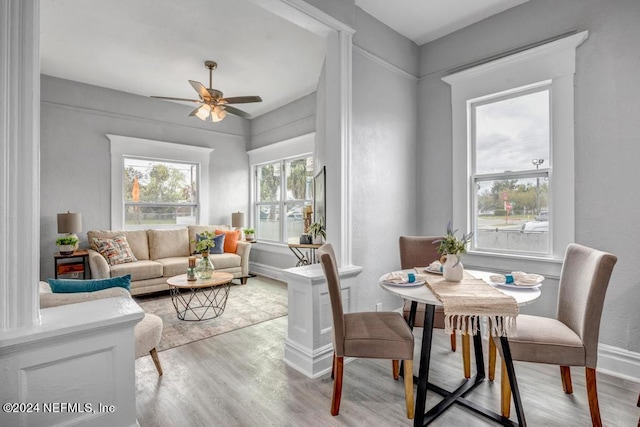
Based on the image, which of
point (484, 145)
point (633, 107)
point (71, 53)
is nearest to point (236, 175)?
point (71, 53)

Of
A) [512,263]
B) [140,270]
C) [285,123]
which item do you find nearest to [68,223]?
[140,270]

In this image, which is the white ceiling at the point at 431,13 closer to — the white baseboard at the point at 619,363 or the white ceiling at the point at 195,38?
the white ceiling at the point at 195,38

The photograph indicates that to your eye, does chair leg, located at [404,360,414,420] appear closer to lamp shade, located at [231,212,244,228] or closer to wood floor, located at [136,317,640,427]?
wood floor, located at [136,317,640,427]

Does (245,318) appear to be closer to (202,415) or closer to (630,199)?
(202,415)

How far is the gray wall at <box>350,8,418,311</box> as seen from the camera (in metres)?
3.05

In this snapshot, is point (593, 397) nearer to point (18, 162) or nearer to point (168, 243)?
point (18, 162)

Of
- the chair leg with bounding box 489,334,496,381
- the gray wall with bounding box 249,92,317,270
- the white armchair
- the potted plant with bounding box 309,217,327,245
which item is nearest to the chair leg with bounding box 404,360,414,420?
the chair leg with bounding box 489,334,496,381

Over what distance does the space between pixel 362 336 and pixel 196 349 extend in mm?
1744

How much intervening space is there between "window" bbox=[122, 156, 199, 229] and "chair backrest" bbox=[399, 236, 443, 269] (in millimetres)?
4477

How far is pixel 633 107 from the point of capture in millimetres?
2395

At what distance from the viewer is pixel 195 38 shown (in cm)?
359

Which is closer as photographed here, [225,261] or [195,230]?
[225,261]

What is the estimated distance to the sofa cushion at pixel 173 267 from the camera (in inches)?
186

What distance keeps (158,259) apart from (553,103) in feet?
17.8
